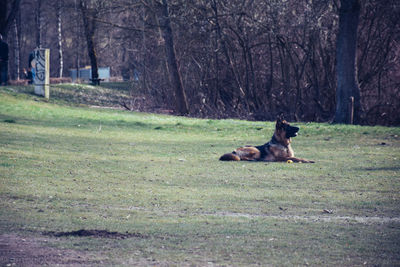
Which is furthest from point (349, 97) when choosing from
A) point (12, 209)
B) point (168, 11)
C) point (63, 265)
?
point (63, 265)

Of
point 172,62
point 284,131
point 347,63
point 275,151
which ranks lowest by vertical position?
point 275,151

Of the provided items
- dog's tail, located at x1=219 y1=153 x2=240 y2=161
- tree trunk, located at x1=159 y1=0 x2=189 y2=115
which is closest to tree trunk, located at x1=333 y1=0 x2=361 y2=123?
tree trunk, located at x1=159 y1=0 x2=189 y2=115

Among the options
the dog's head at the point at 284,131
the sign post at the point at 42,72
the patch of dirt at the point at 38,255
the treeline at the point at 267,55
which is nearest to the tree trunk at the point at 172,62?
the treeline at the point at 267,55

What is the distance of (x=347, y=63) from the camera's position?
2750 cm

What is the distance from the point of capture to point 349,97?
27031 mm

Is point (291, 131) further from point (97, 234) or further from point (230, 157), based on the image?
point (97, 234)

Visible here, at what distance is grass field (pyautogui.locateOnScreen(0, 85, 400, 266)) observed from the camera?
22.8 ft

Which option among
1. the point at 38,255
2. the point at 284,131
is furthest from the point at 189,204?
the point at 284,131

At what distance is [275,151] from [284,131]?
0.62 meters

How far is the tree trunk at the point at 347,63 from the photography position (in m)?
27.0

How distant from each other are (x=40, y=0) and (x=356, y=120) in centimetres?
3994

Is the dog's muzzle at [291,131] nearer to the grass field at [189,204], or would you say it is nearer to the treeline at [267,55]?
the grass field at [189,204]

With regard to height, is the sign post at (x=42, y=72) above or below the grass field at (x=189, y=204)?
above

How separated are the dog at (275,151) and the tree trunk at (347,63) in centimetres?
1241
